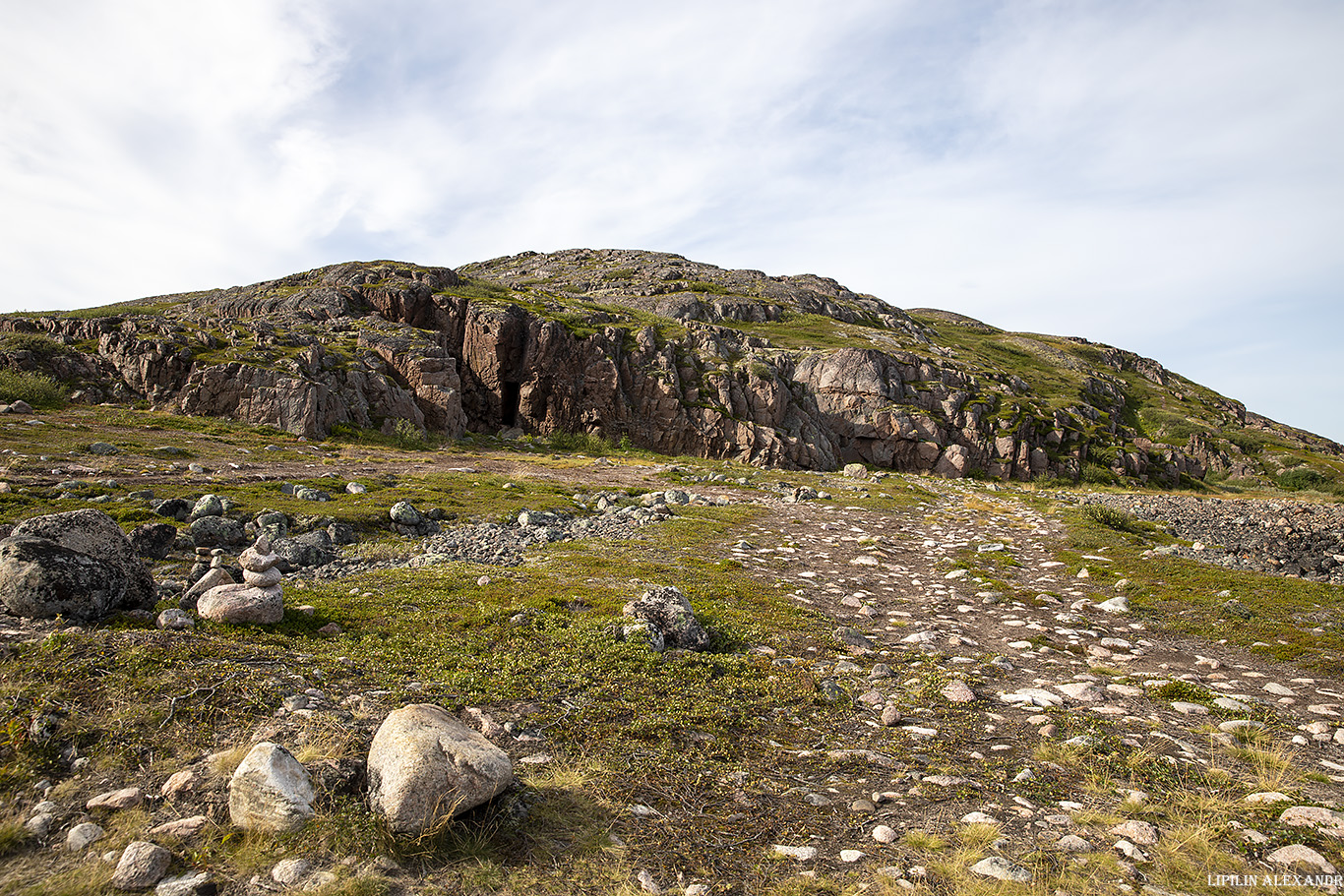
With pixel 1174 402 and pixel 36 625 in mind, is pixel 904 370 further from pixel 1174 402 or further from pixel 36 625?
pixel 1174 402

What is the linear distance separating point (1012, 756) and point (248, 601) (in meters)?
11.5

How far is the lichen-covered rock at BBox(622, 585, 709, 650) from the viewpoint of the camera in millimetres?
10422

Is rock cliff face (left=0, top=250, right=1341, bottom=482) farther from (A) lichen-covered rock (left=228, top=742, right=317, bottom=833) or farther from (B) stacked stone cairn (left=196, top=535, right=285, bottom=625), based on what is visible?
(A) lichen-covered rock (left=228, top=742, right=317, bottom=833)

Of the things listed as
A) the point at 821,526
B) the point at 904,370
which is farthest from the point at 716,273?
the point at 821,526

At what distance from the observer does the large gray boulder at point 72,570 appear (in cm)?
798

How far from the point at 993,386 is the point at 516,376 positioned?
77544mm

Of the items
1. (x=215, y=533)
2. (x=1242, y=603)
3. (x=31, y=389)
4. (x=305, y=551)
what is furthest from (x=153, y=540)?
(x=31, y=389)

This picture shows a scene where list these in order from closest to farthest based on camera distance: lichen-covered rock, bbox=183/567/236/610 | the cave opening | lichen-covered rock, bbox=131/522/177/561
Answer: lichen-covered rock, bbox=183/567/236/610 < lichen-covered rock, bbox=131/522/177/561 < the cave opening

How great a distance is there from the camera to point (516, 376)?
7306 cm

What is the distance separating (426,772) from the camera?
494 cm

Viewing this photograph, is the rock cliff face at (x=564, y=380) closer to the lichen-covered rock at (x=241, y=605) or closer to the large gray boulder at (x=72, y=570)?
the large gray boulder at (x=72, y=570)

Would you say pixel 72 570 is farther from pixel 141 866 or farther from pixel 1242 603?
pixel 1242 603

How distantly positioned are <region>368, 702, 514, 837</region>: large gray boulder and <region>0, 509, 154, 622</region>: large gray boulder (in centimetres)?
660

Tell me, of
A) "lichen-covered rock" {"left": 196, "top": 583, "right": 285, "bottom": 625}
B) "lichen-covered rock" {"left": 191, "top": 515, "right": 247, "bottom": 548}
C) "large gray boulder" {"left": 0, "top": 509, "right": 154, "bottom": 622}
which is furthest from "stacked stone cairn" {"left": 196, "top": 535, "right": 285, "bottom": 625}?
"lichen-covered rock" {"left": 191, "top": 515, "right": 247, "bottom": 548}
